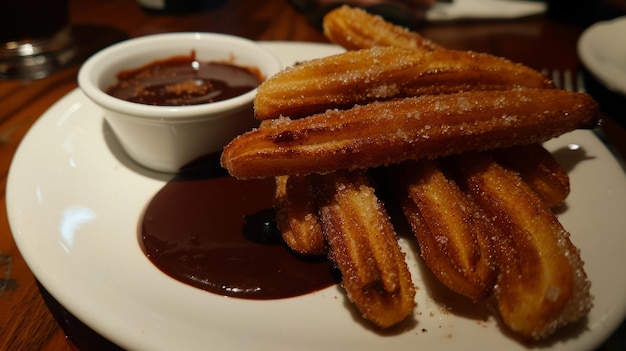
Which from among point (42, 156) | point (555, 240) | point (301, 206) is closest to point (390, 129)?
point (301, 206)

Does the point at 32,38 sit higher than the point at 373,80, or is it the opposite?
the point at 373,80

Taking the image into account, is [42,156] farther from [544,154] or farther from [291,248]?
[544,154]

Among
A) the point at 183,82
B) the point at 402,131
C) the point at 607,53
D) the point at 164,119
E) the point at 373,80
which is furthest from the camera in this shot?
the point at 607,53

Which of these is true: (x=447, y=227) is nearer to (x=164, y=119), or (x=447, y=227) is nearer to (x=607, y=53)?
(x=164, y=119)

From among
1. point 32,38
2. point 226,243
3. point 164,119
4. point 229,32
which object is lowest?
point 229,32

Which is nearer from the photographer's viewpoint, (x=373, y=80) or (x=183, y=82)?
(x=373, y=80)

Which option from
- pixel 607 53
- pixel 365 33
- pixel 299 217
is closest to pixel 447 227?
pixel 299 217

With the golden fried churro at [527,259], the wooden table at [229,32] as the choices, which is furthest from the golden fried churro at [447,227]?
the wooden table at [229,32]

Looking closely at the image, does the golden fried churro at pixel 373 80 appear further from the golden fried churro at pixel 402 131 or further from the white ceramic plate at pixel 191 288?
the white ceramic plate at pixel 191 288
